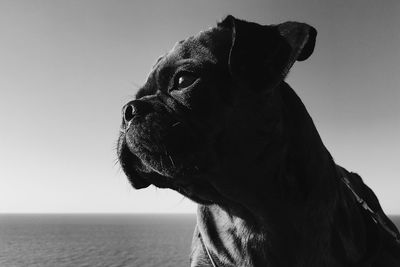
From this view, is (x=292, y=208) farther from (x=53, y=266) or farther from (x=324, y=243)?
(x=53, y=266)

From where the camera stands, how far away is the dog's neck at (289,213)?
3205mm

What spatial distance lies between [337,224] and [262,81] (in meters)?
1.41

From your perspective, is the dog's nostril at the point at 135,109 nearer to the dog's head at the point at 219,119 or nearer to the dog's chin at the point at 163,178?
the dog's head at the point at 219,119

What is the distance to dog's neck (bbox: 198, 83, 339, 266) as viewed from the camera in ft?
10.5

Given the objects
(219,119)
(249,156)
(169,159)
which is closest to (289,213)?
(249,156)

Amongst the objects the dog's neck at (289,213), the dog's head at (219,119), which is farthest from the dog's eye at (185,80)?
the dog's neck at (289,213)

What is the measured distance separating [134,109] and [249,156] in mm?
1077

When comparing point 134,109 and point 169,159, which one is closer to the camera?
point 169,159

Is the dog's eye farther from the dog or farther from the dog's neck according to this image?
the dog's neck

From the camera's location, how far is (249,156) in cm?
324

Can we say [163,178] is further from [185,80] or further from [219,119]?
[185,80]

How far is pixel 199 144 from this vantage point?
10.7 ft

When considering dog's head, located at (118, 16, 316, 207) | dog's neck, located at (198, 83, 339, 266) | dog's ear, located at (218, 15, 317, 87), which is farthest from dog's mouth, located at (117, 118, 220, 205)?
dog's ear, located at (218, 15, 317, 87)

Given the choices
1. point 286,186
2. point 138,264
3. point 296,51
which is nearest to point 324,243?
point 286,186
